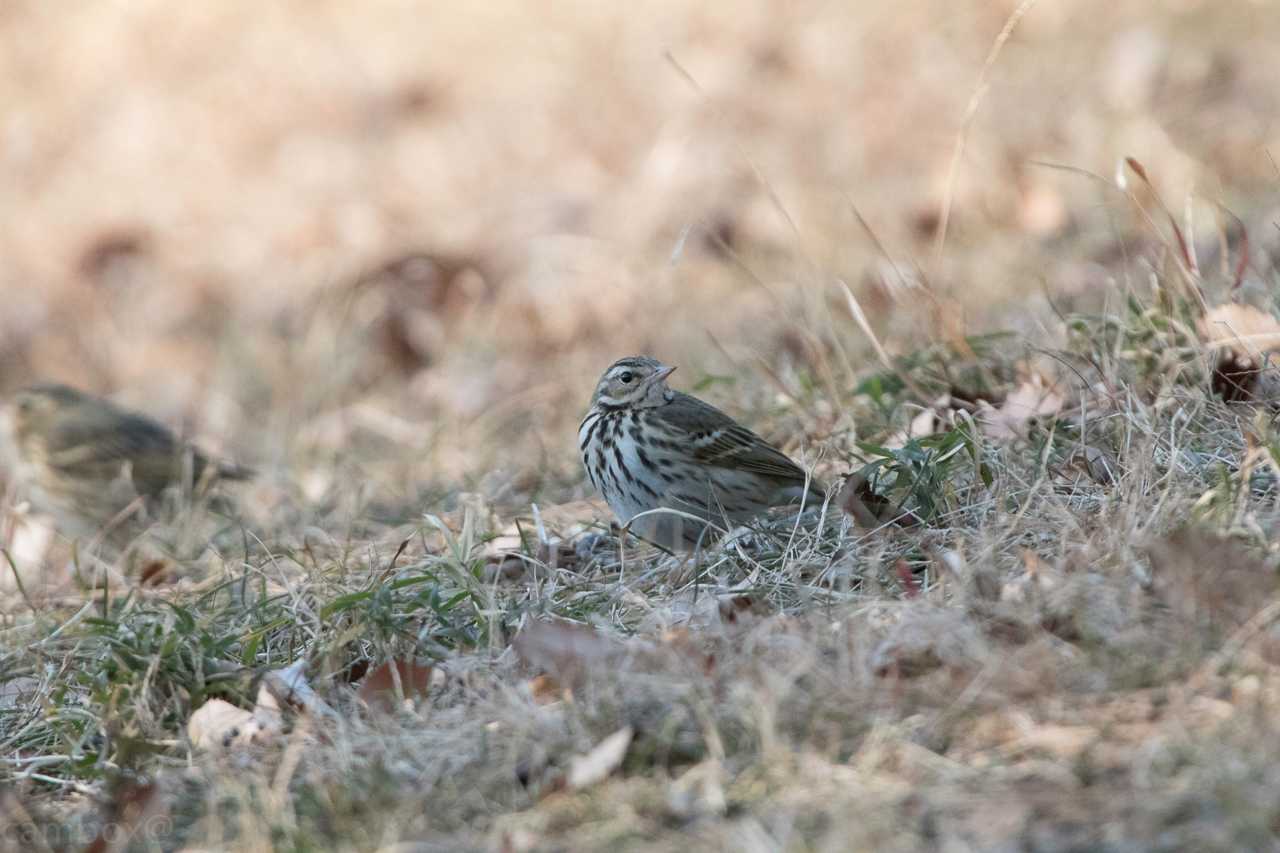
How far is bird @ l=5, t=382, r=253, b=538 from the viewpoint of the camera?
6.94 metres

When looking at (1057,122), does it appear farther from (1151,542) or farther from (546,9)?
Result: (1151,542)

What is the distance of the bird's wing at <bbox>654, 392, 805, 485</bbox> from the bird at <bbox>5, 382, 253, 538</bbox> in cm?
270

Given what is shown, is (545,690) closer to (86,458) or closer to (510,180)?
(86,458)

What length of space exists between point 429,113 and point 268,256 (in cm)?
171

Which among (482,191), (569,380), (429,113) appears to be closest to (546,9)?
(429,113)

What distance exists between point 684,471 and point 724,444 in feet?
0.51

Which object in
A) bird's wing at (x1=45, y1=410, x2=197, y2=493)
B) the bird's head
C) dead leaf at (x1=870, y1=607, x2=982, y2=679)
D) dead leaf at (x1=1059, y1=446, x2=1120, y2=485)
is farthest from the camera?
bird's wing at (x1=45, y1=410, x2=197, y2=493)

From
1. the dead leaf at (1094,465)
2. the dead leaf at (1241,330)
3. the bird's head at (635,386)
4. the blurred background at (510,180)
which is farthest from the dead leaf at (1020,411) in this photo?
the blurred background at (510,180)

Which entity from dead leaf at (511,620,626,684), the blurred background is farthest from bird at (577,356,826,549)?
the blurred background

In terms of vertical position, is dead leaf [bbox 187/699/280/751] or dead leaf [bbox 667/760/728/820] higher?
dead leaf [bbox 667/760/728/820]

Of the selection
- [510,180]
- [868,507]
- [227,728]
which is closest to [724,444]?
[868,507]

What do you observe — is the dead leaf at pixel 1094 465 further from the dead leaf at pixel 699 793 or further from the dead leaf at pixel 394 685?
the dead leaf at pixel 394 685

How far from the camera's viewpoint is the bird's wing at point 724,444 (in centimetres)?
453

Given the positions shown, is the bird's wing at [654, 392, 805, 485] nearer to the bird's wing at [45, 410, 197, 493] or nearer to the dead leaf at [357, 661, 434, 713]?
the dead leaf at [357, 661, 434, 713]
